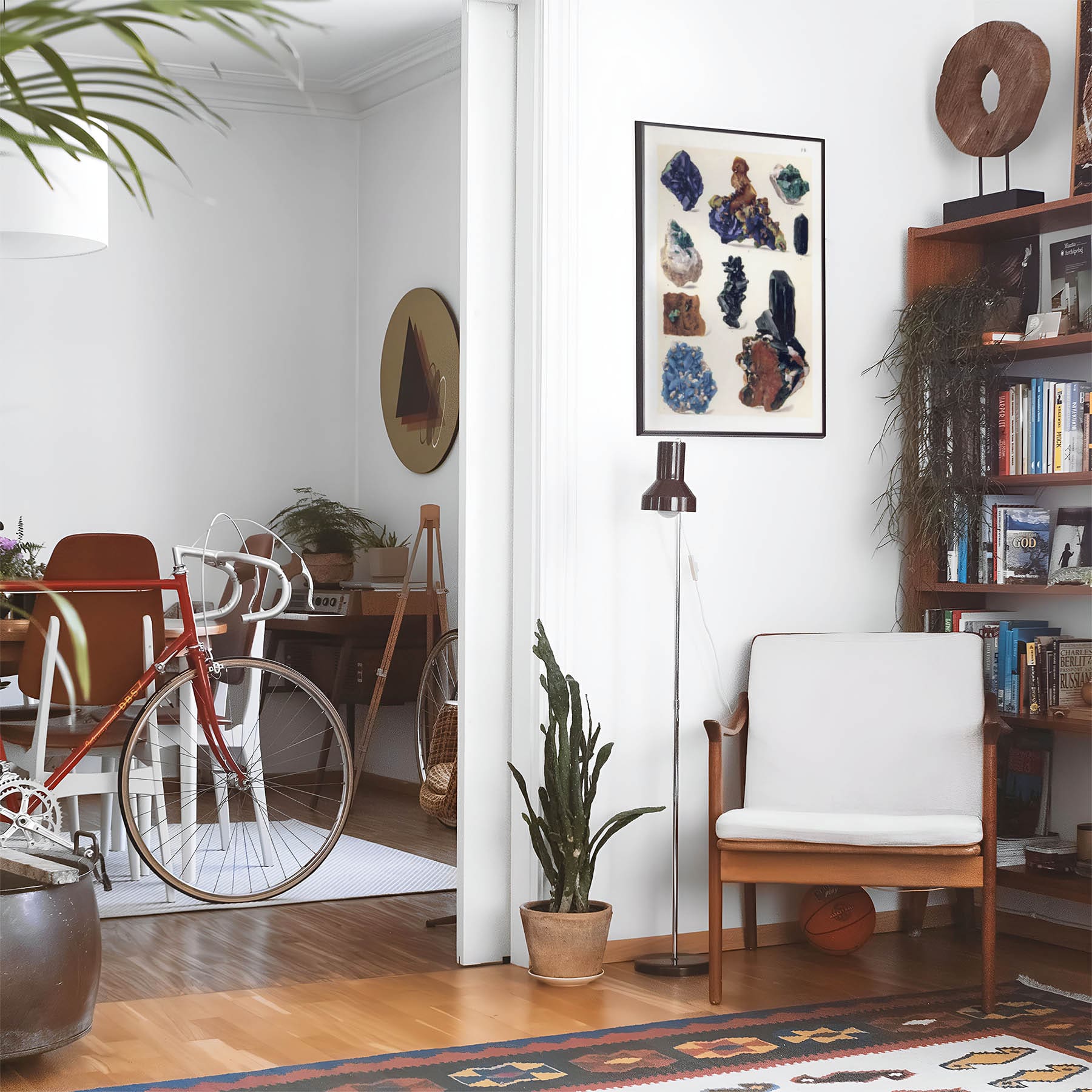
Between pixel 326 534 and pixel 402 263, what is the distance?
1.28 metres

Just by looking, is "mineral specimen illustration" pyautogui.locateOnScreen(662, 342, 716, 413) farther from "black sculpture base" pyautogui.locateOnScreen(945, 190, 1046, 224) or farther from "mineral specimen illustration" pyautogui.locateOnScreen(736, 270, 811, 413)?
"black sculpture base" pyautogui.locateOnScreen(945, 190, 1046, 224)

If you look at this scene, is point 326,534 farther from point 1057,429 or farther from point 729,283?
point 1057,429

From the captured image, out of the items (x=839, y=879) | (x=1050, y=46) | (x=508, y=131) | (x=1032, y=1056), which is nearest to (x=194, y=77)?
(x=508, y=131)

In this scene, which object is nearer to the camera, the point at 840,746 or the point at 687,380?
the point at 840,746

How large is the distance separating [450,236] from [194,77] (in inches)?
60.3

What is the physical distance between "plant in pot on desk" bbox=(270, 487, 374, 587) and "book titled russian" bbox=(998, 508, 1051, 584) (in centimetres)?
341

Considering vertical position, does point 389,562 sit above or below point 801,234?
below

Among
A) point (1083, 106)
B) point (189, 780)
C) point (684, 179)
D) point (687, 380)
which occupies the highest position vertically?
point (1083, 106)

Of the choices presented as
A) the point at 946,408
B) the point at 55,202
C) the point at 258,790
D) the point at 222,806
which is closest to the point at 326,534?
the point at 222,806

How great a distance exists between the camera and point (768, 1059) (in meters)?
2.80

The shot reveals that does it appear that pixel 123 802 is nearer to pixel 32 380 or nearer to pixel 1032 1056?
pixel 1032 1056

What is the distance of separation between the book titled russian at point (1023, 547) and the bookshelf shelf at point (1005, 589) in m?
0.03

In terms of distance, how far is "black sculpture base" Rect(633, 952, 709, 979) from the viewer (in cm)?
346

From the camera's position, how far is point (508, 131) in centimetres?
363
